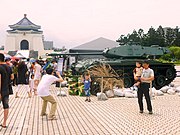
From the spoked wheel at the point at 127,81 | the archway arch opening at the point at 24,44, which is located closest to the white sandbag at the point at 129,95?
the spoked wheel at the point at 127,81

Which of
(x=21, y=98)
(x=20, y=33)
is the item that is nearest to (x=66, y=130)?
(x=21, y=98)

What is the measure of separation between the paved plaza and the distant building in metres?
99.7

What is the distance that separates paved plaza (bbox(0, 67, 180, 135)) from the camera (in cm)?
862

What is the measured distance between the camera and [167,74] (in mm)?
21828

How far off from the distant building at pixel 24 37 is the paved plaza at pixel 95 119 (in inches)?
3926

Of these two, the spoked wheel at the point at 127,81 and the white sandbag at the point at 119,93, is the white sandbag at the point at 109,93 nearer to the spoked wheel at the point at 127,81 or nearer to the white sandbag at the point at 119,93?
the white sandbag at the point at 119,93

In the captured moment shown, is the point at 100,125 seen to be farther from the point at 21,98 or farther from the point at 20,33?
the point at 20,33

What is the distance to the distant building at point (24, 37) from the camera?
113 meters

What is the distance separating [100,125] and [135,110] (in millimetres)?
2842

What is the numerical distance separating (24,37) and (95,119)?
106 metres

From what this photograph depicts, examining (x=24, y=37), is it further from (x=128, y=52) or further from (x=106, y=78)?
(x=106, y=78)

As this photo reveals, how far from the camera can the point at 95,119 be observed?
10.1 m

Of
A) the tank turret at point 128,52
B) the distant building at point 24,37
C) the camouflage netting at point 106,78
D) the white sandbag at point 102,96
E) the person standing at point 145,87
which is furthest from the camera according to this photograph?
the distant building at point 24,37

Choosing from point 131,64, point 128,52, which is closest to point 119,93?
point 131,64
